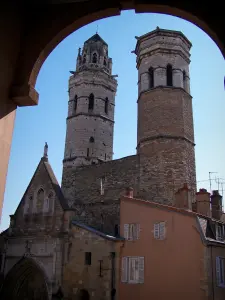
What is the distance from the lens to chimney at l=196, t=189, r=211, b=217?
19094mm

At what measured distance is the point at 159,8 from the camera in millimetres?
3410

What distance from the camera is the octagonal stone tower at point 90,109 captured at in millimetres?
31844

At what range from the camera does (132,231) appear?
17297 mm

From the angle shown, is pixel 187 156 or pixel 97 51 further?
pixel 97 51

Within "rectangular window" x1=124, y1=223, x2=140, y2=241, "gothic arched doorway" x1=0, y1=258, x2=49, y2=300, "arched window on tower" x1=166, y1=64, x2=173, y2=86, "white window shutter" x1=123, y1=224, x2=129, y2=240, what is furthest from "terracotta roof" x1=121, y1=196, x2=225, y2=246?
"arched window on tower" x1=166, y1=64, x2=173, y2=86

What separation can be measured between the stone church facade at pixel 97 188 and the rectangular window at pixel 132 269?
477 mm

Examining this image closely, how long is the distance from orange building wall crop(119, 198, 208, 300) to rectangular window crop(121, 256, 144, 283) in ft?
0.67

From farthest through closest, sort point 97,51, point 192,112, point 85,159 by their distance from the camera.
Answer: point 97,51 → point 85,159 → point 192,112

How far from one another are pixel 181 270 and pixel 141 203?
12.2 feet

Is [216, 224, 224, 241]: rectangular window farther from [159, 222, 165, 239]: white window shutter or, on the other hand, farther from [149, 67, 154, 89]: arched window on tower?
[149, 67, 154, 89]: arched window on tower

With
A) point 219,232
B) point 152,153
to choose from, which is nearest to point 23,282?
point 152,153

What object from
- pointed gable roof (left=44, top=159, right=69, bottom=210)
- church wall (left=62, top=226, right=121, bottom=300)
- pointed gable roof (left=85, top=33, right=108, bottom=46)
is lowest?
church wall (left=62, top=226, right=121, bottom=300)

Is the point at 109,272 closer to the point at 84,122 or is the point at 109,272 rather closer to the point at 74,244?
the point at 74,244

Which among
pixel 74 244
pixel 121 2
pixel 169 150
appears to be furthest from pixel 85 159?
pixel 121 2
